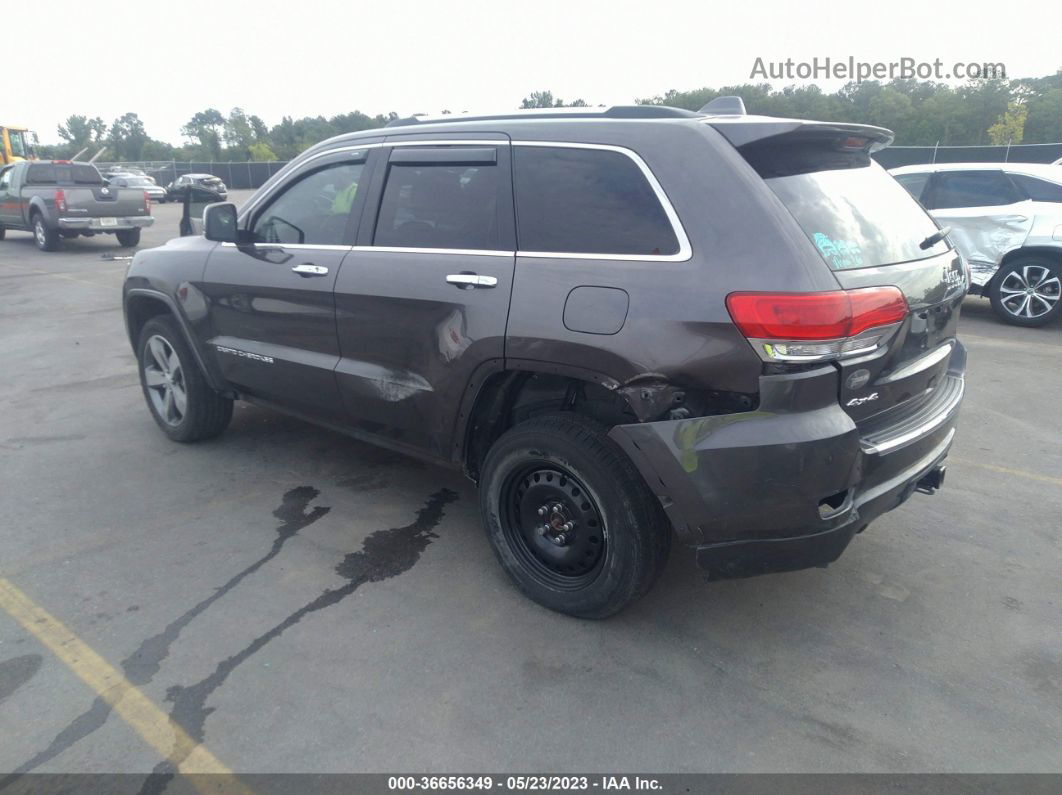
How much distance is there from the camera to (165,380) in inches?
205

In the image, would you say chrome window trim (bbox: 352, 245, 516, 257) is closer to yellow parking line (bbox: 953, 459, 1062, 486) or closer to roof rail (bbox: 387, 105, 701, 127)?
roof rail (bbox: 387, 105, 701, 127)

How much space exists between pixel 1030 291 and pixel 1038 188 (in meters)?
1.15

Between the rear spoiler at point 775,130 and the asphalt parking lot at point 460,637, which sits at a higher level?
the rear spoiler at point 775,130

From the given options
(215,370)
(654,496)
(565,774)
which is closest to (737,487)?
(654,496)

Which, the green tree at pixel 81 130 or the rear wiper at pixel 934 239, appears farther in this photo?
the green tree at pixel 81 130

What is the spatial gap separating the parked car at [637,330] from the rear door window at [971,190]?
6.43 meters

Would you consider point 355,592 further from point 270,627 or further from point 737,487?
point 737,487

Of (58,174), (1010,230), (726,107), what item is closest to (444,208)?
(726,107)

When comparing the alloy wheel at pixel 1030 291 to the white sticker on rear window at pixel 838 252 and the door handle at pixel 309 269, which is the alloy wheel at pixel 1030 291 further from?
the door handle at pixel 309 269

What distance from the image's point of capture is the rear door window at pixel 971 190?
8.83 meters

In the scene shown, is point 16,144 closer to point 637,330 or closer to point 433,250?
point 433,250

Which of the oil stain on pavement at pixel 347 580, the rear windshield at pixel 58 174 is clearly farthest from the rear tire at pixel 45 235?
the oil stain on pavement at pixel 347 580

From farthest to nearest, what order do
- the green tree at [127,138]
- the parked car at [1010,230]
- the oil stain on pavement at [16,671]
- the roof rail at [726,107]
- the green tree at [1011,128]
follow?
1. the green tree at [127,138]
2. the green tree at [1011,128]
3. the parked car at [1010,230]
4. the roof rail at [726,107]
5. the oil stain on pavement at [16,671]

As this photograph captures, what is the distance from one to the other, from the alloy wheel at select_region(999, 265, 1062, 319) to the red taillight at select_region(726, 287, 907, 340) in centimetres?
736
